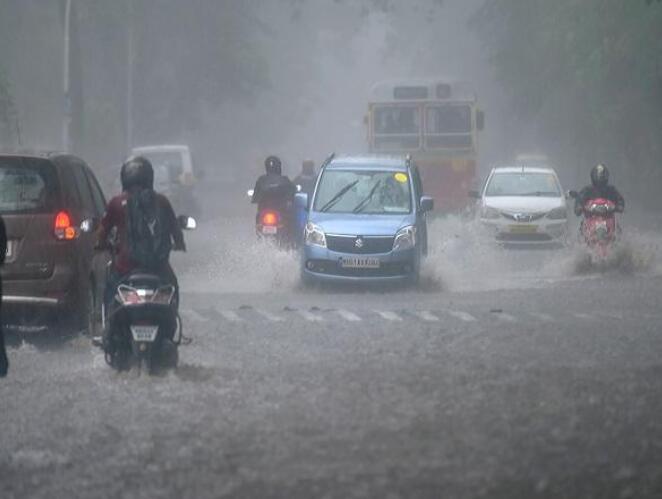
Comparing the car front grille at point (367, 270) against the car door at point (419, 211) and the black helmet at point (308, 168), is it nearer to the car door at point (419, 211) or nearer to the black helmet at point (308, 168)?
the car door at point (419, 211)

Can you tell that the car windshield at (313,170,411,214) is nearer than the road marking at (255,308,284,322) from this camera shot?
No

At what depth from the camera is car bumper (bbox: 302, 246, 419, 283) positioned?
902 inches

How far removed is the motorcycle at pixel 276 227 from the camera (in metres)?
25.1

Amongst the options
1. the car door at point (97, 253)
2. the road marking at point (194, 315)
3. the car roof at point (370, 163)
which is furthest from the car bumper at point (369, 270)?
the car door at point (97, 253)

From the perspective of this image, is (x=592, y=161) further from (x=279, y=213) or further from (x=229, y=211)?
(x=279, y=213)

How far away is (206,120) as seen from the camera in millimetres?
86812

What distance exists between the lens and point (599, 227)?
85.9ft

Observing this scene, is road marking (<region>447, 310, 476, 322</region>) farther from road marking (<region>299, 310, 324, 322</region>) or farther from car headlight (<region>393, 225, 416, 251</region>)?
car headlight (<region>393, 225, 416, 251</region>)

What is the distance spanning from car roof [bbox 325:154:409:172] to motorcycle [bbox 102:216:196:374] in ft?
37.9

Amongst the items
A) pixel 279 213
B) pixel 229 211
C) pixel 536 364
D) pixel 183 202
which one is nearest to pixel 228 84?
pixel 229 211

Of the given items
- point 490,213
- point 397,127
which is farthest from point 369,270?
point 397,127

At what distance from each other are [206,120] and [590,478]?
7878 cm

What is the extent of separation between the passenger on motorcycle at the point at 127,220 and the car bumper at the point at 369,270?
988cm

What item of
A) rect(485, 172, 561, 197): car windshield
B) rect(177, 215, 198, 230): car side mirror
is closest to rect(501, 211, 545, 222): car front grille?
rect(485, 172, 561, 197): car windshield
